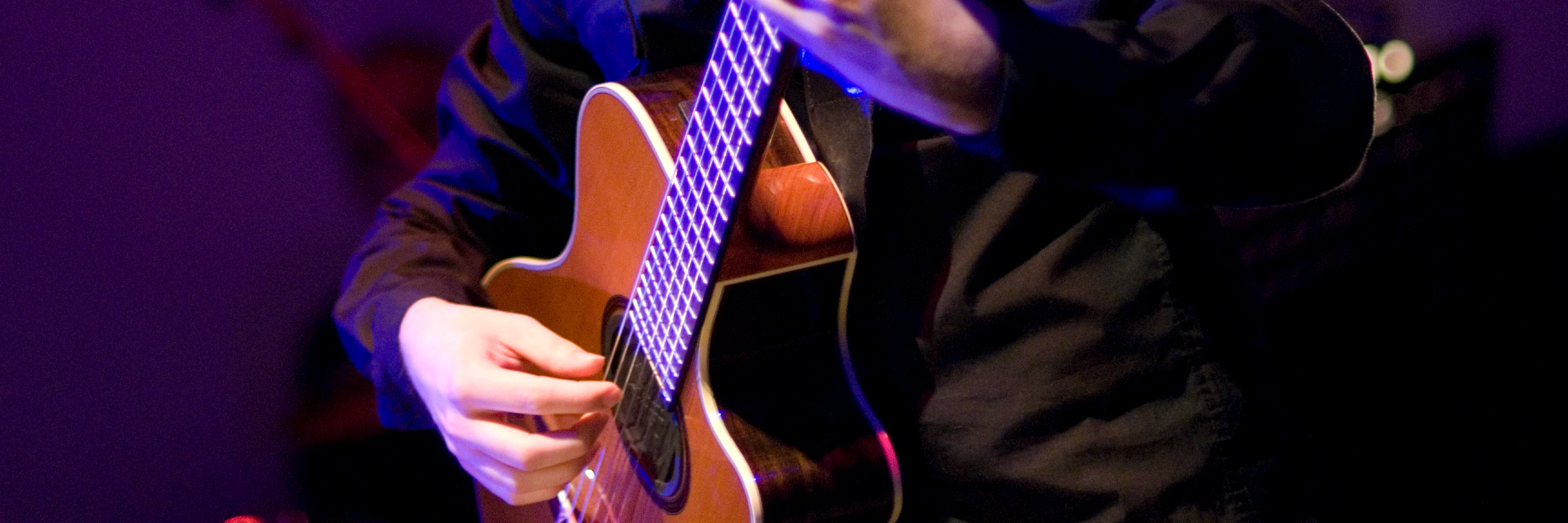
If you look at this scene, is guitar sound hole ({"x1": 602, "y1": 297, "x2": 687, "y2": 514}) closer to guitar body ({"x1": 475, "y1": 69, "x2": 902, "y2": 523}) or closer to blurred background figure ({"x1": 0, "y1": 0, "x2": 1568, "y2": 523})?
guitar body ({"x1": 475, "y1": 69, "x2": 902, "y2": 523})

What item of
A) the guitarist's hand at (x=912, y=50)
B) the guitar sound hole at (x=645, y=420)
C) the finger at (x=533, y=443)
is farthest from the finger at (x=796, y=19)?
the finger at (x=533, y=443)

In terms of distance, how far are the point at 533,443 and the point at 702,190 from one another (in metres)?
0.30

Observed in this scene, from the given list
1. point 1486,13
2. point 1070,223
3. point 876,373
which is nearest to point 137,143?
point 876,373

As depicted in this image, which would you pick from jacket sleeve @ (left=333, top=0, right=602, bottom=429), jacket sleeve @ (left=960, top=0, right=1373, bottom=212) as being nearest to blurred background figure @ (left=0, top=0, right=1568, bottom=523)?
jacket sleeve @ (left=333, top=0, right=602, bottom=429)

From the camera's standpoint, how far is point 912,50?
0.39 m

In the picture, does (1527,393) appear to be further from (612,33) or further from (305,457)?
(305,457)

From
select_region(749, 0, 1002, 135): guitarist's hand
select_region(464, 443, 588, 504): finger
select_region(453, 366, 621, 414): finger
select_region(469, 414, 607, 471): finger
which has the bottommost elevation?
select_region(464, 443, 588, 504): finger

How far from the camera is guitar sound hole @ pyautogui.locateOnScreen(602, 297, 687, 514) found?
0.69 m

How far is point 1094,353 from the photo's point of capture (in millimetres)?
594

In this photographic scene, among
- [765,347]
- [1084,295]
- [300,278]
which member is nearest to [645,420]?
[765,347]

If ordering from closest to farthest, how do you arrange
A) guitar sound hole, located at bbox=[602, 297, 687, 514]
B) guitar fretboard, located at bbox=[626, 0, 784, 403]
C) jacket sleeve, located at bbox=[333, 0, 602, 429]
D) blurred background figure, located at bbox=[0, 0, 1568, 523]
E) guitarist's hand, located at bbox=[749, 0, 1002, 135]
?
guitarist's hand, located at bbox=[749, 0, 1002, 135], guitar fretboard, located at bbox=[626, 0, 784, 403], guitar sound hole, located at bbox=[602, 297, 687, 514], jacket sleeve, located at bbox=[333, 0, 602, 429], blurred background figure, located at bbox=[0, 0, 1568, 523]

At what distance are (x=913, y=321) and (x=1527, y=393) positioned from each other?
6.04 ft

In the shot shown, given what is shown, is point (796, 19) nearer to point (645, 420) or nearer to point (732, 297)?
point (732, 297)

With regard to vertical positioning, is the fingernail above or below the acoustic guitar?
below
